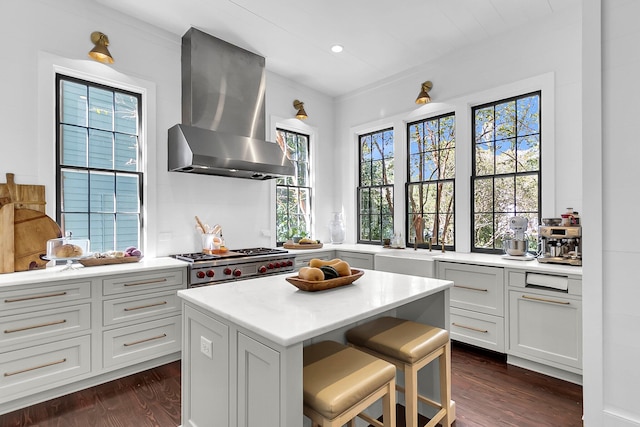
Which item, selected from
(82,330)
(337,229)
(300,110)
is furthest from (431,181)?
(82,330)

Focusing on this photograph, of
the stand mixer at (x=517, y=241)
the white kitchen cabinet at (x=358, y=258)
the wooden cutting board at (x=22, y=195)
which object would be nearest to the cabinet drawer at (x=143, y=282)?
the wooden cutting board at (x=22, y=195)

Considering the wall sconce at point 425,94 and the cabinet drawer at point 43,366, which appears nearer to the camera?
the cabinet drawer at point 43,366

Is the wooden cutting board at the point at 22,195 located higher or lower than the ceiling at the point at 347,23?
lower

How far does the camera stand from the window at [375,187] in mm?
4531

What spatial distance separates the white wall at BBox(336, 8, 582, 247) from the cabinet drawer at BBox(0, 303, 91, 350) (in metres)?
3.45

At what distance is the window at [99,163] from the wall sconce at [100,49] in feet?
0.95

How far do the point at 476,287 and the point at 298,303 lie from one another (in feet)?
7.07

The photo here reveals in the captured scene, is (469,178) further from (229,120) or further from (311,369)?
(311,369)

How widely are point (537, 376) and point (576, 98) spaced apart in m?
2.45

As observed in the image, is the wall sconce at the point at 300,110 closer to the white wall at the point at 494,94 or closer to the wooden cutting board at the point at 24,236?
the white wall at the point at 494,94

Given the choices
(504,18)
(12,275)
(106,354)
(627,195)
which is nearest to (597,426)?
(627,195)

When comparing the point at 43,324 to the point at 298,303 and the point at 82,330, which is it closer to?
the point at 82,330

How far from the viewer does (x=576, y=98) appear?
2.87 metres

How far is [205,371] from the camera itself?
5.09 ft
